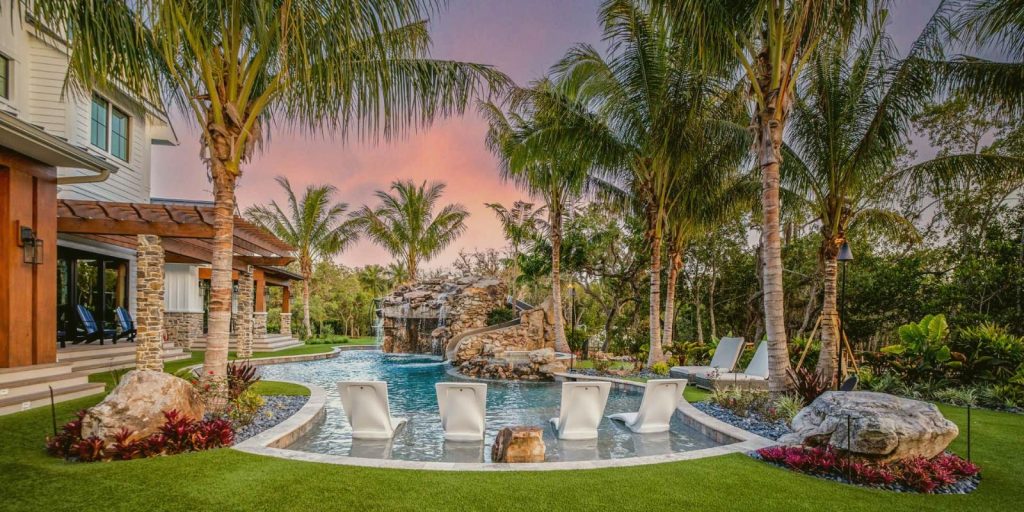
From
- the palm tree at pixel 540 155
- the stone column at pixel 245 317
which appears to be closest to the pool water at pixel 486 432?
the stone column at pixel 245 317

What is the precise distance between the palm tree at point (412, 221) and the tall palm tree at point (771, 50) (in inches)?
728

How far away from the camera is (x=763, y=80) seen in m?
7.35

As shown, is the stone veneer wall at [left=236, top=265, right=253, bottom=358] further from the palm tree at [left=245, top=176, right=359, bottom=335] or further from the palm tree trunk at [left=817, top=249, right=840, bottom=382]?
the palm tree trunk at [left=817, top=249, right=840, bottom=382]

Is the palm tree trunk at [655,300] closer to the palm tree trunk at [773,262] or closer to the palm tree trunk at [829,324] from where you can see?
the palm tree trunk at [829,324]

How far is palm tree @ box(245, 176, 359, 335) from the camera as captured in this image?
24297mm

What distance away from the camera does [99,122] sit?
13.5 m

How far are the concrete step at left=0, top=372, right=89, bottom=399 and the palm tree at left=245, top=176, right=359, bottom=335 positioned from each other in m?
16.2

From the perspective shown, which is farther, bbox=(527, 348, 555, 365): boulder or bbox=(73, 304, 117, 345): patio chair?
bbox=(527, 348, 555, 365): boulder

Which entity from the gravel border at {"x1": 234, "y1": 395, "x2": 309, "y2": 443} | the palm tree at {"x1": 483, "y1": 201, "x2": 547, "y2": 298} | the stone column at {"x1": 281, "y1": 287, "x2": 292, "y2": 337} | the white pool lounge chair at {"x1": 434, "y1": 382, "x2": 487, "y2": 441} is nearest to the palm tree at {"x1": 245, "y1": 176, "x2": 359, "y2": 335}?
the stone column at {"x1": 281, "y1": 287, "x2": 292, "y2": 337}

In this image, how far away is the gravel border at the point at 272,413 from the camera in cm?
614

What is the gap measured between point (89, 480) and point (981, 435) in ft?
32.7

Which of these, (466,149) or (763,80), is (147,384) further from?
(466,149)

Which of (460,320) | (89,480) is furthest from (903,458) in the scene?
(460,320)

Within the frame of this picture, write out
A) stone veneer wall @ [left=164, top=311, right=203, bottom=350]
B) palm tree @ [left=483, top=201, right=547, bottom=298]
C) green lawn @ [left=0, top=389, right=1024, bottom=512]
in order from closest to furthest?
green lawn @ [left=0, top=389, right=1024, bottom=512] < stone veneer wall @ [left=164, top=311, right=203, bottom=350] < palm tree @ [left=483, top=201, right=547, bottom=298]
